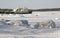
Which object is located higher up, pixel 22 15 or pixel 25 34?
pixel 22 15

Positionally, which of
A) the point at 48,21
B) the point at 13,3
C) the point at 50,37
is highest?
the point at 13,3

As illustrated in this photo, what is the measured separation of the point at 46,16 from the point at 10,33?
32 cm

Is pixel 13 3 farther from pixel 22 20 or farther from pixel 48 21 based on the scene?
pixel 48 21

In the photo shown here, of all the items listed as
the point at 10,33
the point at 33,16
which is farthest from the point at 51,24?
the point at 10,33

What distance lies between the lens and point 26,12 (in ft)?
2.58

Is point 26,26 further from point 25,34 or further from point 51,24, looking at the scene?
point 51,24

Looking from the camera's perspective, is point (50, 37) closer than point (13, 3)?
Yes

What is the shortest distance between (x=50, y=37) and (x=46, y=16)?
6.8 inches

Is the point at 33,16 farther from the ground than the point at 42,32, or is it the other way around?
the point at 33,16

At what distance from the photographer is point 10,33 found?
73 cm

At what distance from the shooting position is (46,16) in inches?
30.0

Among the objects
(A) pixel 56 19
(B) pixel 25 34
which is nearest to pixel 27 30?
(B) pixel 25 34

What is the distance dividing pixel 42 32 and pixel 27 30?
121mm

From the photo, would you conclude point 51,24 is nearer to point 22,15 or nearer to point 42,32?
point 42,32
